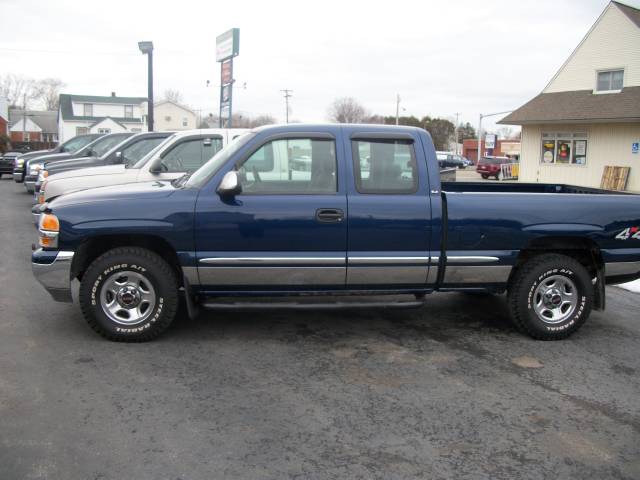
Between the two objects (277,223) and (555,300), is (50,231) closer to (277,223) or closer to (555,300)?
(277,223)

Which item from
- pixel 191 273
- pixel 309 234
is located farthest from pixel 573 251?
pixel 191 273

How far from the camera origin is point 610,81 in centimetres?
2773

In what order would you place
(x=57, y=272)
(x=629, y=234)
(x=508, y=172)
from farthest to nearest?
1. (x=508, y=172)
2. (x=629, y=234)
3. (x=57, y=272)

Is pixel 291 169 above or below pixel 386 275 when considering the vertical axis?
above

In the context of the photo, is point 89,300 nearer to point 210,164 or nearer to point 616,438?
point 210,164

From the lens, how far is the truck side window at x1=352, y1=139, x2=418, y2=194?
5.57m

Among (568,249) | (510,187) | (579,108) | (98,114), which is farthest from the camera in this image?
(98,114)

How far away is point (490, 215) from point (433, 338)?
1.23 meters

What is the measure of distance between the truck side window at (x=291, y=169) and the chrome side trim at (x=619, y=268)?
2.64m

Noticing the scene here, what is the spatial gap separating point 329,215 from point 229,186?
87cm

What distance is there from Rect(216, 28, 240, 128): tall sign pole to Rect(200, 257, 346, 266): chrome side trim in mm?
21420

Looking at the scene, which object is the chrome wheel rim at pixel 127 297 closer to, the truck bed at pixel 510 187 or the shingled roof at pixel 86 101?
the truck bed at pixel 510 187

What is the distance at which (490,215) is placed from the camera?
5617mm

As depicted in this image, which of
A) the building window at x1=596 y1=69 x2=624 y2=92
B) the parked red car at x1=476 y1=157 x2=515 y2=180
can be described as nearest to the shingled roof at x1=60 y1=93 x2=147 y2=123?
the parked red car at x1=476 y1=157 x2=515 y2=180
